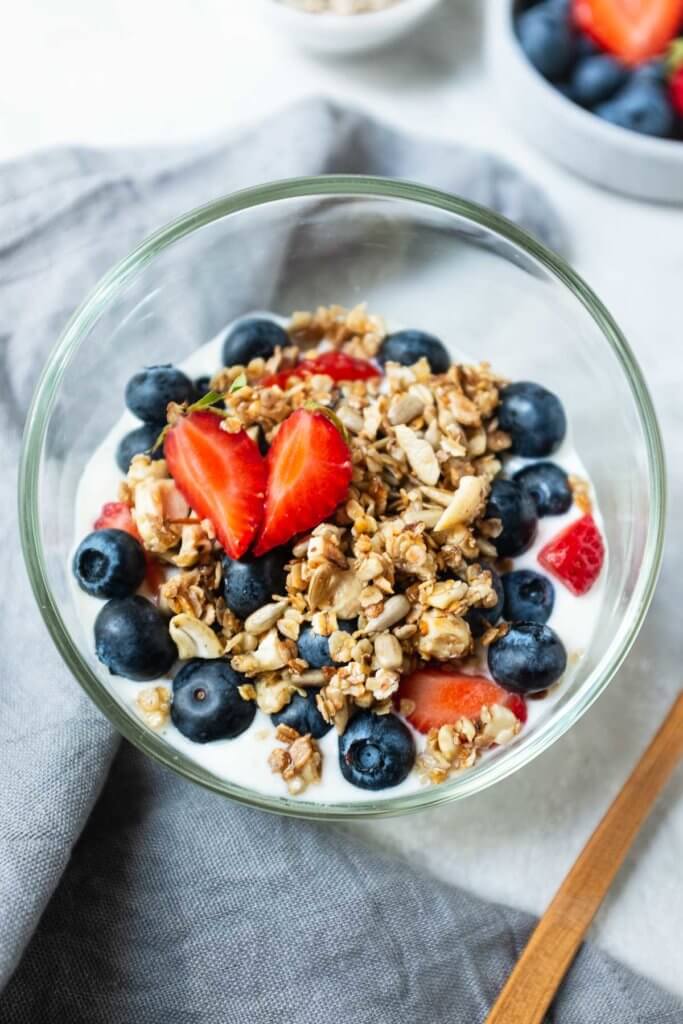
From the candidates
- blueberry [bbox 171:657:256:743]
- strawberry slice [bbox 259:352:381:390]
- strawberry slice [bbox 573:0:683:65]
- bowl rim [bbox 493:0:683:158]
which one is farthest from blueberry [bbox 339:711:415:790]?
strawberry slice [bbox 573:0:683:65]

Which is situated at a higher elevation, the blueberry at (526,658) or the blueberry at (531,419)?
the blueberry at (531,419)

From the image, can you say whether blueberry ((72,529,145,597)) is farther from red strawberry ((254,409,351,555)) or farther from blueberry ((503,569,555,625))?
blueberry ((503,569,555,625))

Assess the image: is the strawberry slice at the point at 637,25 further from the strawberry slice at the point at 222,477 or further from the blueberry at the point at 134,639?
the blueberry at the point at 134,639

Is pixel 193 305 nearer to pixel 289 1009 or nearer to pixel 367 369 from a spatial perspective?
pixel 367 369

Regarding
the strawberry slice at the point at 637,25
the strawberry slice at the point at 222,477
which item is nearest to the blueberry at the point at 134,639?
the strawberry slice at the point at 222,477

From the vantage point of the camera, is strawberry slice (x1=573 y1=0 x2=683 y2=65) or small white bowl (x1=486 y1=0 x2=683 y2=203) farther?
strawberry slice (x1=573 y1=0 x2=683 y2=65)

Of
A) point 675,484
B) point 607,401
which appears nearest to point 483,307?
point 607,401

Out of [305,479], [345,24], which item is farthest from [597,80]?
[305,479]
